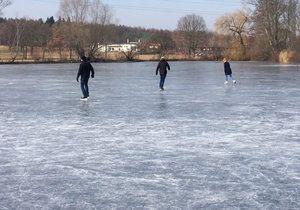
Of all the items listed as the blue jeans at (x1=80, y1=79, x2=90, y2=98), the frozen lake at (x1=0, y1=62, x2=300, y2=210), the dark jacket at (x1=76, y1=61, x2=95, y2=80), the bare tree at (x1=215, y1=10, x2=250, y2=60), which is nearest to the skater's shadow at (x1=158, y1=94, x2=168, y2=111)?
the frozen lake at (x1=0, y1=62, x2=300, y2=210)

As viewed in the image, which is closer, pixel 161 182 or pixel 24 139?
pixel 161 182

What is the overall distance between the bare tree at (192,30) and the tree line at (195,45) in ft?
1.80

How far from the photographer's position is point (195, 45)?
8406cm

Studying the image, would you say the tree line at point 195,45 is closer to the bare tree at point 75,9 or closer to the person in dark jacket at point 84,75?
the bare tree at point 75,9

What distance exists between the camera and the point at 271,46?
62.6 m

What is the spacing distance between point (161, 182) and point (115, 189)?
1.87ft

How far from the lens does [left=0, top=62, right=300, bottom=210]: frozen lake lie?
4.69m

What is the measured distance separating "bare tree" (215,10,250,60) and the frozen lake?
60237 millimetres

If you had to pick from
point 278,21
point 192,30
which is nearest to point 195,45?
point 192,30

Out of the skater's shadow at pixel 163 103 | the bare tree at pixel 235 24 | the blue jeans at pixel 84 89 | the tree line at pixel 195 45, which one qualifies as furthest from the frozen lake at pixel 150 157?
the bare tree at pixel 235 24

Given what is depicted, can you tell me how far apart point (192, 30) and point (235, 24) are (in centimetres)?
1696

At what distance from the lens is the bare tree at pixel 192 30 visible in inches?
3322

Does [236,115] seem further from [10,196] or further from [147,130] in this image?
[10,196]

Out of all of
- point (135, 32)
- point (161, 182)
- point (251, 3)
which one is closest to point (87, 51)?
point (251, 3)
